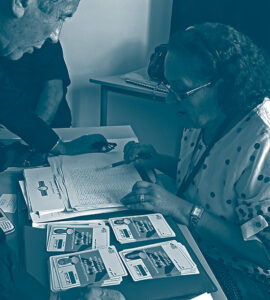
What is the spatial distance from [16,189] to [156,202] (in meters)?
0.45

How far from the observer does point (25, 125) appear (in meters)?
1.48

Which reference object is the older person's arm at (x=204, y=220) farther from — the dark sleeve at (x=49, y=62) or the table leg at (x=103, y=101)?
the table leg at (x=103, y=101)

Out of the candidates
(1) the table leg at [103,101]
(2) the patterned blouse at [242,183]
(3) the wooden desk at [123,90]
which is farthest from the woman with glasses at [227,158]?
(1) the table leg at [103,101]

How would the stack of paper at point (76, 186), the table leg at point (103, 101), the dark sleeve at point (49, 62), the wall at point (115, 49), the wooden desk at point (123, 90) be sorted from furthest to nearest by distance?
the wall at point (115, 49) → the table leg at point (103, 101) → the wooden desk at point (123, 90) → the dark sleeve at point (49, 62) → the stack of paper at point (76, 186)

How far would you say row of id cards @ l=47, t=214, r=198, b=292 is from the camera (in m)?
0.91

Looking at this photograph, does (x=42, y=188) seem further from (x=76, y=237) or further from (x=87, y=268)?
(x=87, y=268)

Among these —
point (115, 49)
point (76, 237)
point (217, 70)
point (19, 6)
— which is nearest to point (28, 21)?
point (19, 6)

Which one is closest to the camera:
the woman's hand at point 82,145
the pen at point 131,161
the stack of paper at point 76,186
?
the stack of paper at point 76,186

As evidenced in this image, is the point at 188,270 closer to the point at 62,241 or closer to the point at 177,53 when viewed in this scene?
the point at 62,241

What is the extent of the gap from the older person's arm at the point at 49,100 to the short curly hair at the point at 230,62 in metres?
0.98

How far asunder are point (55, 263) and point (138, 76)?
164 cm

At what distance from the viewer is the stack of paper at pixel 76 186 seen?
1.13 metres

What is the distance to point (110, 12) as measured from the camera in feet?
8.79

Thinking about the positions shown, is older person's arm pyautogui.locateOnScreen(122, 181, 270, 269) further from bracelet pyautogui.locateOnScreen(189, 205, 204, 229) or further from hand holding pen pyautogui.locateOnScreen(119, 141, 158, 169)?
hand holding pen pyautogui.locateOnScreen(119, 141, 158, 169)
